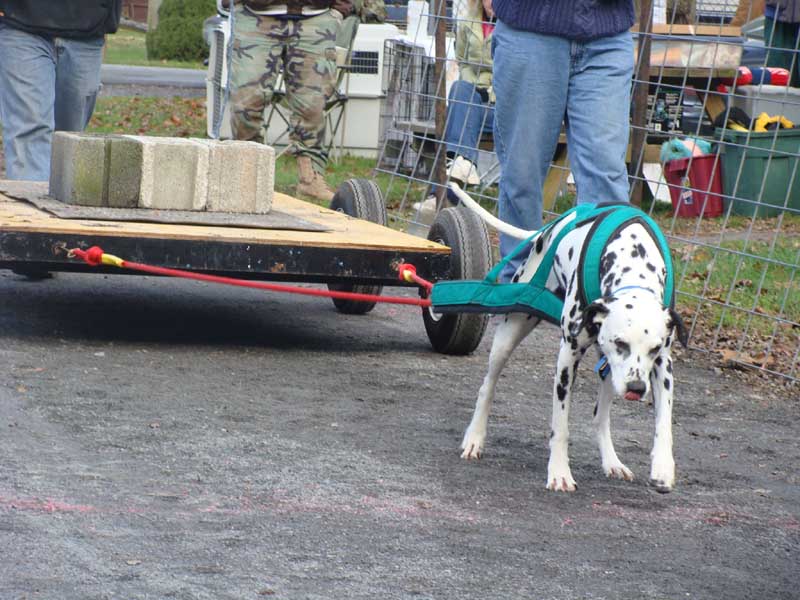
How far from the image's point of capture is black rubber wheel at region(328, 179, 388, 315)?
688 cm

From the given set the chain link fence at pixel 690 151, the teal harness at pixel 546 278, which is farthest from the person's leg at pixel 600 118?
the chain link fence at pixel 690 151

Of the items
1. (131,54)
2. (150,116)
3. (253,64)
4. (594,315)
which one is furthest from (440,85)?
(131,54)

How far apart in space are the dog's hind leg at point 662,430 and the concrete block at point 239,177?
2.68m

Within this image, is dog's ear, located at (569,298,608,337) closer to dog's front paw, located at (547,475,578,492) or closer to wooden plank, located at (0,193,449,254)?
dog's front paw, located at (547,475,578,492)

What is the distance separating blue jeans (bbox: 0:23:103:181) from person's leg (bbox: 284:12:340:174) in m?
2.05

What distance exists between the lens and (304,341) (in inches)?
247

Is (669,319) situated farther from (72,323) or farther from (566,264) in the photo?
(72,323)

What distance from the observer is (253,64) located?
9.33m

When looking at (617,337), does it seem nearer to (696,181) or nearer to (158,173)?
(158,173)

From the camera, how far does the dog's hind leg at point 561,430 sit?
4.10 meters

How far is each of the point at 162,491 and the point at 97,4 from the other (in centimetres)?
418

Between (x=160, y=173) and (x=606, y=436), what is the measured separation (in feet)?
8.44

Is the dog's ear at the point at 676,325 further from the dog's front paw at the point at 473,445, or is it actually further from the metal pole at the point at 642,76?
the metal pole at the point at 642,76

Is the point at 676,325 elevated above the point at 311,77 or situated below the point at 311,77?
above
